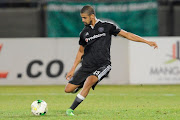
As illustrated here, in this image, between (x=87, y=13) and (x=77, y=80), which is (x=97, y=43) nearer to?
(x=87, y=13)

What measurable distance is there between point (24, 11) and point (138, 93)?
8384 millimetres

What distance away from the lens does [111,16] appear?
784 inches

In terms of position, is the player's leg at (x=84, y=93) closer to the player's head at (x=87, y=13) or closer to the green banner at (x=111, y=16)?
the player's head at (x=87, y=13)

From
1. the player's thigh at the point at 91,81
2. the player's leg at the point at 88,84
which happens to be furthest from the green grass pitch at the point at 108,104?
the player's thigh at the point at 91,81

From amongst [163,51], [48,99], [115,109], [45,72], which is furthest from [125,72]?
[115,109]

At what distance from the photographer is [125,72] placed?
682 inches

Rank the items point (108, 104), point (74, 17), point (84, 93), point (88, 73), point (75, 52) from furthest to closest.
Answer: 1. point (74, 17)
2. point (75, 52)
3. point (108, 104)
4. point (88, 73)
5. point (84, 93)

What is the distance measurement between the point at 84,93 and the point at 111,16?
11.6 meters

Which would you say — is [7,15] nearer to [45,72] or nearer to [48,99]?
[45,72]


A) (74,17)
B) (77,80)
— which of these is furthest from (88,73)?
(74,17)

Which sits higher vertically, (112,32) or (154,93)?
(112,32)

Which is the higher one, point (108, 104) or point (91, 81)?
point (91, 81)

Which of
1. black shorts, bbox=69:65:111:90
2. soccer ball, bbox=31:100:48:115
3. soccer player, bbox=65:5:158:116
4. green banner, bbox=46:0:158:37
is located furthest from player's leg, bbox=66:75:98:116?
green banner, bbox=46:0:158:37

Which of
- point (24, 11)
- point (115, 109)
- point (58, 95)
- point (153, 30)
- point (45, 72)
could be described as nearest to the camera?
point (115, 109)
